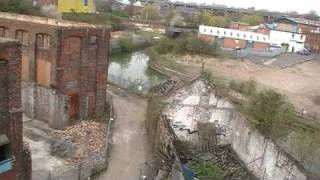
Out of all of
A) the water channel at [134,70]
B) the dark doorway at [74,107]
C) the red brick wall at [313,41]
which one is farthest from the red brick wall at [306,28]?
the dark doorway at [74,107]

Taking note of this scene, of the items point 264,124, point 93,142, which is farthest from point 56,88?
point 264,124

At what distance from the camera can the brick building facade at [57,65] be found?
22.4 m

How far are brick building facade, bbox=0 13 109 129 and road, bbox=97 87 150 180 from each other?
2.82 metres

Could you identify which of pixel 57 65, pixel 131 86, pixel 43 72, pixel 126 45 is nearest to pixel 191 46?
pixel 126 45

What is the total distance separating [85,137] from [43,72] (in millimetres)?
4453

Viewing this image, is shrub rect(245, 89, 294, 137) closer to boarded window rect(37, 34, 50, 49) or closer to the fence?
boarded window rect(37, 34, 50, 49)

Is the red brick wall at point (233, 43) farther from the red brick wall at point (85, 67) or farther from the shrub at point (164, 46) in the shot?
the red brick wall at point (85, 67)

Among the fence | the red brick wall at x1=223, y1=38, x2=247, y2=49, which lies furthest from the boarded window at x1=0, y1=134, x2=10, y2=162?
the red brick wall at x1=223, y1=38, x2=247, y2=49

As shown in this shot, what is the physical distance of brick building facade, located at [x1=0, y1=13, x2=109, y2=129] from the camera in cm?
2244

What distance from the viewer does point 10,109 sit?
1351 cm

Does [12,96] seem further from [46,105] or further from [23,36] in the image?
[23,36]

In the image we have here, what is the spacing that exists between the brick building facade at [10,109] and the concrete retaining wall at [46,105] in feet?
28.2

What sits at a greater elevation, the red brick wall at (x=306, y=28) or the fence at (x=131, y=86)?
the red brick wall at (x=306, y=28)

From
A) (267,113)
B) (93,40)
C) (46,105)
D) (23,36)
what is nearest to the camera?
(267,113)
